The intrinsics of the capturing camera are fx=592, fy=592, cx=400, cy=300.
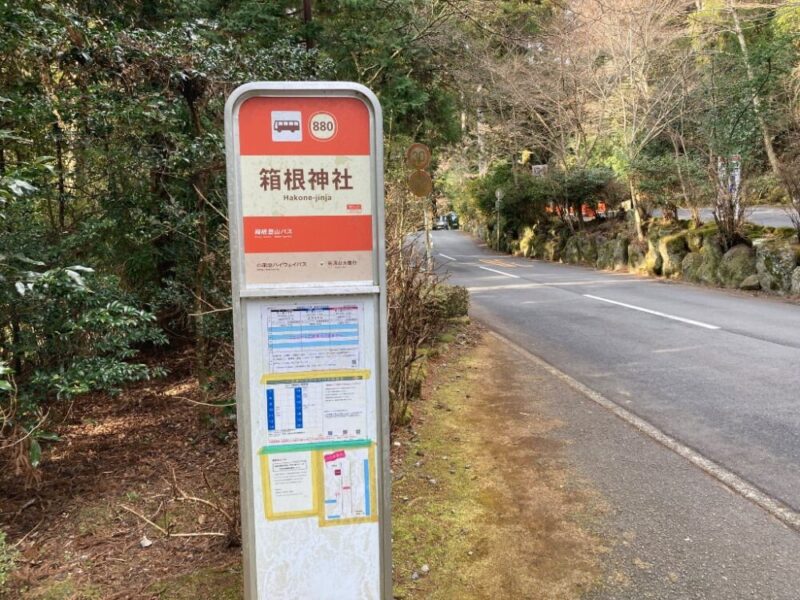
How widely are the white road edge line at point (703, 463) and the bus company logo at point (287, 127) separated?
3429mm

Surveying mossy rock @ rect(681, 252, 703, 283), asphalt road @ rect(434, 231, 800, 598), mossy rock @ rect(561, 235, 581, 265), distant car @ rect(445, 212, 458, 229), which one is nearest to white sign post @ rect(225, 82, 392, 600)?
asphalt road @ rect(434, 231, 800, 598)

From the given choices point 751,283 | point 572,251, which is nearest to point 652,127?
point 572,251

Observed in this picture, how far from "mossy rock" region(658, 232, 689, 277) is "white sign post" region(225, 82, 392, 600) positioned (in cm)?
1743

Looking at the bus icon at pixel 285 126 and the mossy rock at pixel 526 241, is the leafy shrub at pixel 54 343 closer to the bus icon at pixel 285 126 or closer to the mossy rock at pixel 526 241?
the bus icon at pixel 285 126

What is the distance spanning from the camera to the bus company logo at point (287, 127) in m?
2.05

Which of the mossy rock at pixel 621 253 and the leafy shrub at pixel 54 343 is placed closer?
the leafy shrub at pixel 54 343

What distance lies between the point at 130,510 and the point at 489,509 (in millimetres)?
2029

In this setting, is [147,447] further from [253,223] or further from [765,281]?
[765,281]

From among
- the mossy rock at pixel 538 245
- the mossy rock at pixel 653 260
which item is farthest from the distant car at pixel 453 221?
the mossy rock at pixel 653 260

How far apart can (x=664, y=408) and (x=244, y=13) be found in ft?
22.1

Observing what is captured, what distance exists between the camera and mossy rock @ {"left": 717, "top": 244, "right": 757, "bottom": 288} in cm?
1439

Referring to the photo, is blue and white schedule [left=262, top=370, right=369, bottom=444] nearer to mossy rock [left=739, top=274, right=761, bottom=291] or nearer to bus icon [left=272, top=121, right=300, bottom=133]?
bus icon [left=272, top=121, right=300, bottom=133]

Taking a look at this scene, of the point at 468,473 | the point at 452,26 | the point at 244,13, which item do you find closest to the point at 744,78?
the point at 452,26

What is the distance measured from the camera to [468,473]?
415 cm
